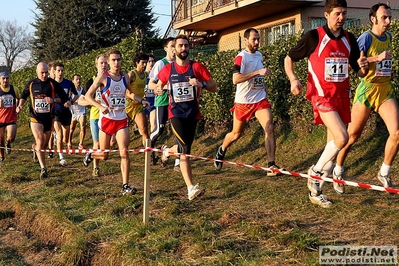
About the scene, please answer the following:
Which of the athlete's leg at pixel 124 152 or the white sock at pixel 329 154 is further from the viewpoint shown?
the athlete's leg at pixel 124 152

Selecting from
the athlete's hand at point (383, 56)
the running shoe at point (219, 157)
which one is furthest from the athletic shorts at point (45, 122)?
the athlete's hand at point (383, 56)

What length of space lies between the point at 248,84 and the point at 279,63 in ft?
8.65

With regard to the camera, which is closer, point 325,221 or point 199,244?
point 199,244

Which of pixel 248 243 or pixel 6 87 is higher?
pixel 6 87

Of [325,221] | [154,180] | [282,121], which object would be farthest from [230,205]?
[282,121]

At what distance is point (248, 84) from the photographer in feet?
29.1

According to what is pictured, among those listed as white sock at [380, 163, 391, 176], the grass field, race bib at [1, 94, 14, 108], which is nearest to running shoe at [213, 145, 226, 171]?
the grass field

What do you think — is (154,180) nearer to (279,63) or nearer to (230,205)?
(230,205)

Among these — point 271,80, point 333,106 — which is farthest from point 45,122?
point 333,106

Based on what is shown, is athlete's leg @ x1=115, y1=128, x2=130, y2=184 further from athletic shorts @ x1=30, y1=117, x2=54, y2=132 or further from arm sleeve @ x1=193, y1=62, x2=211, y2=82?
athletic shorts @ x1=30, y1=117, x2=54, y2=132

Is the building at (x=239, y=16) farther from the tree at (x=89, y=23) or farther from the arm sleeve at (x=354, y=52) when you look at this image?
the arm sleeve at (x=354, y=52)

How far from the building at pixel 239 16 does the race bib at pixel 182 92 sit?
9420mm

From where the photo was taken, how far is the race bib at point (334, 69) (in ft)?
19.7

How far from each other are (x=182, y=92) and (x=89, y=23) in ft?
90.3
